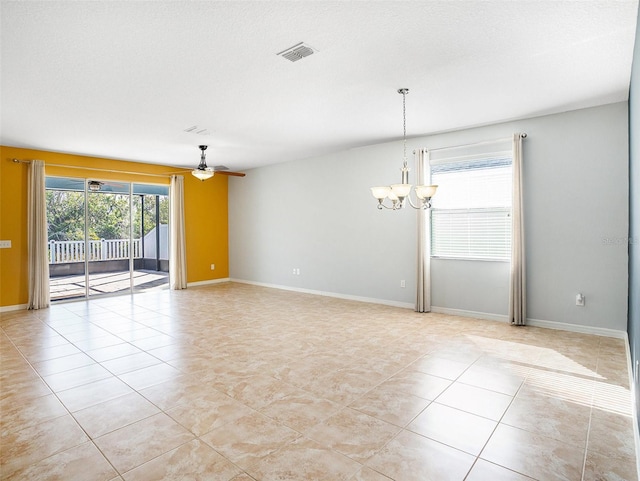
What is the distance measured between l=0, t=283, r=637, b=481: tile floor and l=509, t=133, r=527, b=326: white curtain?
26cm

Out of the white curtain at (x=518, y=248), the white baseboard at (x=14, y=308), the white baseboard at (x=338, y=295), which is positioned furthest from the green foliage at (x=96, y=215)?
the white curtain at (x=518, y=248)

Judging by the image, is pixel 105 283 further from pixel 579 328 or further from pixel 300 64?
pixel 579 328

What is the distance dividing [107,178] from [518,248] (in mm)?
7392

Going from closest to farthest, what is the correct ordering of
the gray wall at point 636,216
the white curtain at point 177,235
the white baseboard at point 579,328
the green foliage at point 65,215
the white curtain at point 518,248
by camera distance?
the gray wall at point 636,216 < the white baseboard at point 579,328 < the white curtain at point 518,248 < the green foliage at point 65,215 < the white curtain at point 177,235

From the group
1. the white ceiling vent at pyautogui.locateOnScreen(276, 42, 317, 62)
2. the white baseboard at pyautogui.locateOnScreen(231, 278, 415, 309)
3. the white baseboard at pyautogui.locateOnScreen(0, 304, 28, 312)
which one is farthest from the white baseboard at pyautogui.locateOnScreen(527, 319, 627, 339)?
the white baseboard at pyautogui.locateOnScreen(0, 304, 28, 312)

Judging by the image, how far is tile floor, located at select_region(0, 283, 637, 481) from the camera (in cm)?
200

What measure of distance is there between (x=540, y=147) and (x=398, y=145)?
2074mm

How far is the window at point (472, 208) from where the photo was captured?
5.07 metres

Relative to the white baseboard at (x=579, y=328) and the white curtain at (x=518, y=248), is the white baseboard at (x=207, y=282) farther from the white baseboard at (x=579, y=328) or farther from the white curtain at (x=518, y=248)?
the white baseboard at (x=579, y=328)

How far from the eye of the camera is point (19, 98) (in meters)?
3.84

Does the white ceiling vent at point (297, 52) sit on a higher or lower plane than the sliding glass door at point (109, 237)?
higher

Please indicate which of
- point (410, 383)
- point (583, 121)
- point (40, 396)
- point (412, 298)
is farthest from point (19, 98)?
point (583, 121)

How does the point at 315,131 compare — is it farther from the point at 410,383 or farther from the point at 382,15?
the point at 410,383

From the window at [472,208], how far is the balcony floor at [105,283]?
6162mm
